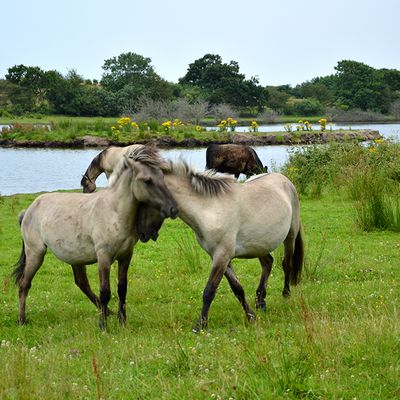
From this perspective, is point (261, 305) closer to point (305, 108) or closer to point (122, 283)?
point (122, 283)

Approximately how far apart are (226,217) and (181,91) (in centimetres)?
6953

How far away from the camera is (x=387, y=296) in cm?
740

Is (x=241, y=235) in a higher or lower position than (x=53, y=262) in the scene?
higher

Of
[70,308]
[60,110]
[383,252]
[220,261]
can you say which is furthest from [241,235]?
[60,110]

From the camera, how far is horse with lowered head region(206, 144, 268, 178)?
1842 centimetres

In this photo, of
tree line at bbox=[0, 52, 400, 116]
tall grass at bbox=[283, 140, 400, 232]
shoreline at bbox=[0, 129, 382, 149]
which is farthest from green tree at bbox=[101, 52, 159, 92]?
tall grass at bbox=[283, 140, 400, 232]

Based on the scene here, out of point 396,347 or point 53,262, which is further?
point 53,262

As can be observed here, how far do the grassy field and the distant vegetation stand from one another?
4598 cm

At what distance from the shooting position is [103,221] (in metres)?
6.71

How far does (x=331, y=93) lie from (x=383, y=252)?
79270mm

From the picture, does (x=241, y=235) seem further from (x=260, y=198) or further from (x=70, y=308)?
(x=70, y=308)

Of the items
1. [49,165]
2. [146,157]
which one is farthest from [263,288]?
[49,165]

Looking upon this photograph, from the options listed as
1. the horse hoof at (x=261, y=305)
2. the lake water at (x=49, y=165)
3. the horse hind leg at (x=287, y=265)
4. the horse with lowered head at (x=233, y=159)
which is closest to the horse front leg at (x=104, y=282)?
the horse hoof at (x=261, y=305)

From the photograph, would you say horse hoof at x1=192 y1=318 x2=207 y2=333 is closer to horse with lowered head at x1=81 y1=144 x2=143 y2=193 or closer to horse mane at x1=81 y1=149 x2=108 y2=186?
horse with lowered head at x1=81 y1=144 x2=143 y2=193
